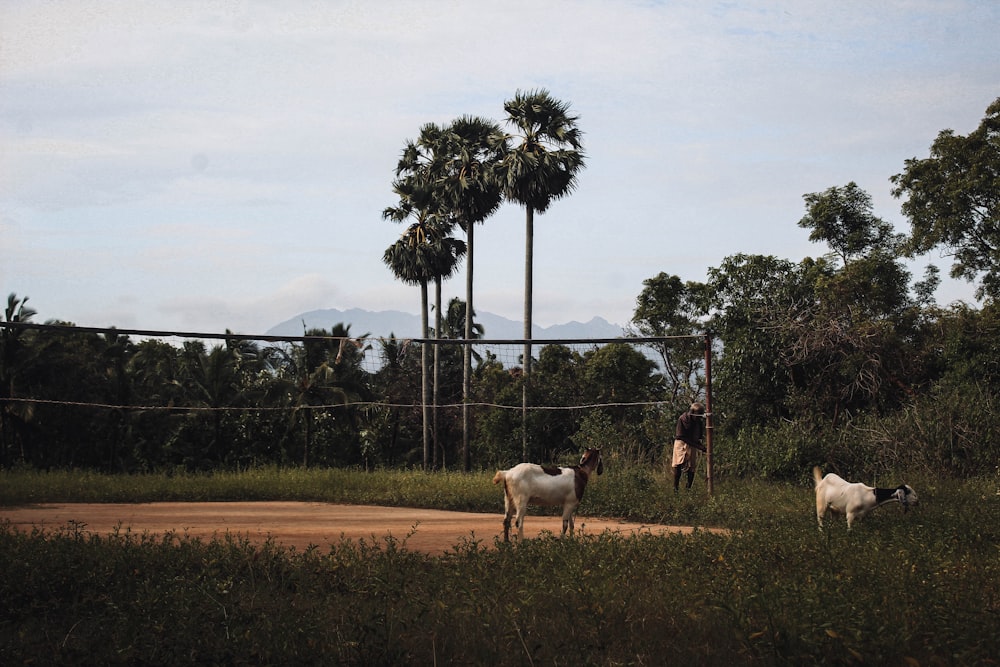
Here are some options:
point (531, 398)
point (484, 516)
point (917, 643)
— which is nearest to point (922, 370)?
point (531, 398)

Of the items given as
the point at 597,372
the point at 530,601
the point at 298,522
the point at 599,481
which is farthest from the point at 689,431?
the point at 597,372

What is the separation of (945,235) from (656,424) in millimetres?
17642

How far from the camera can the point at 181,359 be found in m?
39.0

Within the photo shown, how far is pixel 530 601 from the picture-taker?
22.7 feet

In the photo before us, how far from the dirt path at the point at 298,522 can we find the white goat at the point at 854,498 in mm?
2138

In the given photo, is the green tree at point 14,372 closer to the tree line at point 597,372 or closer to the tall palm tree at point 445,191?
the tree line at point 597,372

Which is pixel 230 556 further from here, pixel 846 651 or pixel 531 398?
pixel 531 398

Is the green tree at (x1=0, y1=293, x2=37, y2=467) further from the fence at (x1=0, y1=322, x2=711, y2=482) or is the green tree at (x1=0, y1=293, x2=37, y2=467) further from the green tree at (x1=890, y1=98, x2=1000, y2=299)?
the green tree at (x1=890, y1=98, x2=1000, y2=299)

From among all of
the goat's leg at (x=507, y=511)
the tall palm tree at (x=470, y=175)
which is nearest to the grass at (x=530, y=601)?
the goat's leg at (x=507, y=511)

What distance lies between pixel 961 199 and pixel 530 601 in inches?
1202

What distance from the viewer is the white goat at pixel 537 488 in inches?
431

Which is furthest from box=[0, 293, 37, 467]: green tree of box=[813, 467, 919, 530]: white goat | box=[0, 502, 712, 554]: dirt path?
box=[813, 467, 919, 530]: white goat

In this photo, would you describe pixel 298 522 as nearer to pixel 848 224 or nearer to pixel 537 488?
pixel 537 488

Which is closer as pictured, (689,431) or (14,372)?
(689,431)
